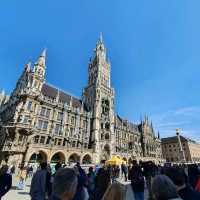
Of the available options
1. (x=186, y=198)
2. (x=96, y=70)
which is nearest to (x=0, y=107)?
(x=96, y=70)

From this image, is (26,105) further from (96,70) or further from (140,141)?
(140,141)

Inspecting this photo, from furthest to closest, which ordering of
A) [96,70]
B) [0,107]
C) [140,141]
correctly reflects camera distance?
1. [140,141]
2. [96,70]
3. [0,107]

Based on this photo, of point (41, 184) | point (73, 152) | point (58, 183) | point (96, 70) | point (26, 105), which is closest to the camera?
point (58, 183)

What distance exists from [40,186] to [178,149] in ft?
295

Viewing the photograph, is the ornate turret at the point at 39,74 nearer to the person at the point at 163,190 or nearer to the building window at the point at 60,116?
the building window at the point at 60,116

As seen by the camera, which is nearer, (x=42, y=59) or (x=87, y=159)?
(x=87, y=159)

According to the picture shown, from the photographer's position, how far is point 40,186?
529 cm

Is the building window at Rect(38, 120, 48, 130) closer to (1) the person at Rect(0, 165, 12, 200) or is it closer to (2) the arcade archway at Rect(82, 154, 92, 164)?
(2) the arcade archway at Rect(82, 154, 92, 164)

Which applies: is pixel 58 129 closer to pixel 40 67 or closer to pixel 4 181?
pixel 40 67

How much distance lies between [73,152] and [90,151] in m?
5.00

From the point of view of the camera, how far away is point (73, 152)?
37.2 m

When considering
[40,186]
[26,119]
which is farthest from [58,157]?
[40,186]

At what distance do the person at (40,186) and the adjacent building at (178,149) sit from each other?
8547 cm

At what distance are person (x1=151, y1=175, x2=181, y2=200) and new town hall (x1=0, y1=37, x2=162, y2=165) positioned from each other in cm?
3166
